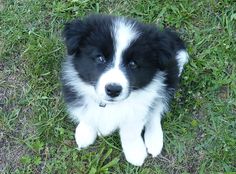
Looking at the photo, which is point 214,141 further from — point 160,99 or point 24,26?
point 24,26

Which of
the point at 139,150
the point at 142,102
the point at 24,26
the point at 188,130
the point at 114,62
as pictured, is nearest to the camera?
the point at 114,62

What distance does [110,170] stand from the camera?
4.38 m

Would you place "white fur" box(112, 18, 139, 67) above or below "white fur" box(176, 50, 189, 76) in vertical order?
above

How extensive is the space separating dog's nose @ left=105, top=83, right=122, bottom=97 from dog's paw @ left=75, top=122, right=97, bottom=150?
0.86 meters

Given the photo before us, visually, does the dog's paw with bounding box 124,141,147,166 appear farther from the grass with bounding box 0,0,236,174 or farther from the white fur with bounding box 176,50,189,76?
the white fur with bounding box 176,50,189,76

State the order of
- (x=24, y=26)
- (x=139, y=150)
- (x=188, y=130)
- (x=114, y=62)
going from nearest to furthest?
(x=114, y=62), (x=139, y=150), (x=188, y=130), (x=24, y=26)

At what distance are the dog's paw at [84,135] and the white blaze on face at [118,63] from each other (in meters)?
0.80

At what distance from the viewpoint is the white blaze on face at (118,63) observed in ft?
11.4

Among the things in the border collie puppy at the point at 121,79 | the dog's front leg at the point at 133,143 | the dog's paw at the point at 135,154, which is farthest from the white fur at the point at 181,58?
the dog's paw at the point at 135,154

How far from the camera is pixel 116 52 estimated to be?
137 inches

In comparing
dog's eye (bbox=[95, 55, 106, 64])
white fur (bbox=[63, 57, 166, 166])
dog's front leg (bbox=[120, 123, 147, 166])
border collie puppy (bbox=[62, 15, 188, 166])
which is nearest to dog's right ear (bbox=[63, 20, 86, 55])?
border collie puppy (bbox=[62, 15, 188, 166])

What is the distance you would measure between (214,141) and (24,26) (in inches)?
81.5

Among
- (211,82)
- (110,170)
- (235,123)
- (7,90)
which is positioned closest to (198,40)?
(211,82)

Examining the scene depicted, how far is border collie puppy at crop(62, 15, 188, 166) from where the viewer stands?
3.52 metres
